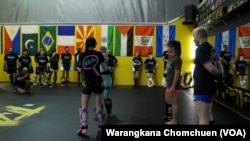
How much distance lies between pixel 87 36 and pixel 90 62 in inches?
371

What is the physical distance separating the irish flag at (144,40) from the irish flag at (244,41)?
254 inches

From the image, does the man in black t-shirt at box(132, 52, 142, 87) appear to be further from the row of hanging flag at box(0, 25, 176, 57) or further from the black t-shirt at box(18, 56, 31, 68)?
the black t-shirt at box(18, 56, 31, 68)

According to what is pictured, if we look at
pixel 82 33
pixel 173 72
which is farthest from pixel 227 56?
pixel 82 33

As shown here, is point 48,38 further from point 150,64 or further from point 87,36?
point 150,64

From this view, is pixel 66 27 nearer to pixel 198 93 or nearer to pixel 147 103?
pixel 147 103

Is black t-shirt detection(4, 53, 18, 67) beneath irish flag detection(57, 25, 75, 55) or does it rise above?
beneath

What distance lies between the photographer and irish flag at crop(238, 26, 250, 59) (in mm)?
7047

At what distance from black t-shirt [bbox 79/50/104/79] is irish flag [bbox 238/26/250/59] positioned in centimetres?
376

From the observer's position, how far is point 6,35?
566 inches

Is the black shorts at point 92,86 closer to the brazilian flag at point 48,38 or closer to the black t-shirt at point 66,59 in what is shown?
the black t-shirt at point 66,59

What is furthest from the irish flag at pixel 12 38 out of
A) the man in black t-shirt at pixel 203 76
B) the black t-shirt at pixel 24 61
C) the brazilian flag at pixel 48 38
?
the man in black t-shirt at pixel 203 76

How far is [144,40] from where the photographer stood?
13750 mm

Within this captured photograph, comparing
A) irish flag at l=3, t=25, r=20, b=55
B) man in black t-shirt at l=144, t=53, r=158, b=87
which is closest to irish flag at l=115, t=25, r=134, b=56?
man in black t-shirt at l=144, t=53, r=158, b=87

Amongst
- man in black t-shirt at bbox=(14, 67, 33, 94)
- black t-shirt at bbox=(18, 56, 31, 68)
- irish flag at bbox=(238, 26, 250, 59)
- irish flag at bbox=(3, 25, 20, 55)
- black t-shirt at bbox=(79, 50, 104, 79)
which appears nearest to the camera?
black t-shirt at bbox=(79, 50, 104, 79)
